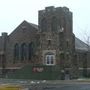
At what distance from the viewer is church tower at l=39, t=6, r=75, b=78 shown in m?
65.8

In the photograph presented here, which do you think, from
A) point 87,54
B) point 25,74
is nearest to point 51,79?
point 25,74

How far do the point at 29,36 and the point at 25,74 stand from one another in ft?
32.3

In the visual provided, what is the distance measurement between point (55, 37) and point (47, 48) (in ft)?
8.08

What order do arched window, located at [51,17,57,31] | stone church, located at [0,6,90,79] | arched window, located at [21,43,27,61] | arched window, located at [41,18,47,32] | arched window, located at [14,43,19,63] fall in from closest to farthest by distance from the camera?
stone church, located at [0,6,90,79], arched window, located at [51,17,57,31], arched window, located at [41,18,47,32], arched window, located at [21,43,27,61], arched window, located at [14,43,19,63]

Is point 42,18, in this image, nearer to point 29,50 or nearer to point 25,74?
point 29,50

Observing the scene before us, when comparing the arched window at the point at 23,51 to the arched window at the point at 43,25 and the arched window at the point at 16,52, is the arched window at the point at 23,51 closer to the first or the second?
the arched window at the point at 16,52

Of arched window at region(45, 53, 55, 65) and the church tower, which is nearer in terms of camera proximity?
the church tower

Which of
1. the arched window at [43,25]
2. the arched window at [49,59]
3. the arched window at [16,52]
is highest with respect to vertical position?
the arched window at [43,25]

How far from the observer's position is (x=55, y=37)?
66.3 meters

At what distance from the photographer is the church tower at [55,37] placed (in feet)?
216

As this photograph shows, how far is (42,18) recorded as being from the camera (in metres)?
67.8

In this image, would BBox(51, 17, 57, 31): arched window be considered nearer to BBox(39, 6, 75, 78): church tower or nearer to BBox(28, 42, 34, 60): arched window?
BBox(39, 6, 75, 78): church tower

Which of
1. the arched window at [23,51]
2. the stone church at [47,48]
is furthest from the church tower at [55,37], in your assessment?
the arched window at [23,51]

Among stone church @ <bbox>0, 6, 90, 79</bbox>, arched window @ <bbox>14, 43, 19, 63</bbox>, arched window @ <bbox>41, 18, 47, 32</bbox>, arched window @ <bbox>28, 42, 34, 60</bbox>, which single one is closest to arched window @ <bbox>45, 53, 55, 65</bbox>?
stone church @ <bbox>0, 6, 90, 79</bbox>
